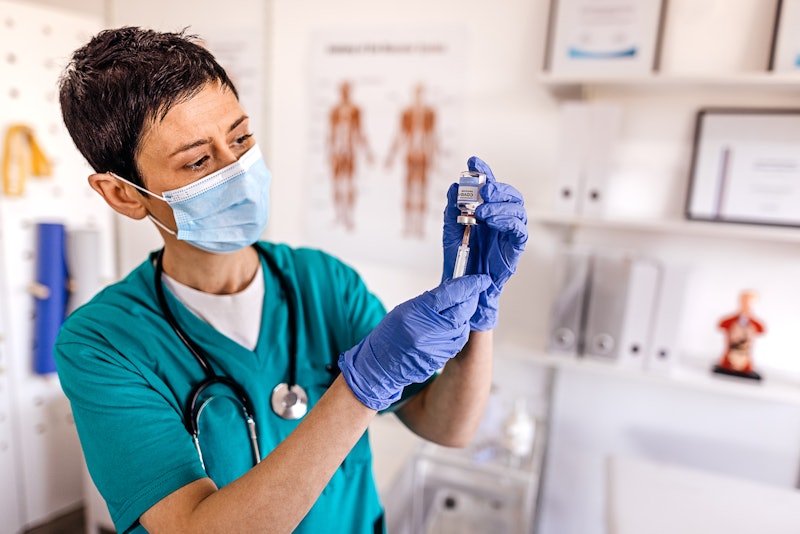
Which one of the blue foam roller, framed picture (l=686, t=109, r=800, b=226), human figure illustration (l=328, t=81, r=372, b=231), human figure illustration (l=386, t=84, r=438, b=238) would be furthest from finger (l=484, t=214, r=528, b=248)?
the blue foam roller

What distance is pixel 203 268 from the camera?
0.93 meters

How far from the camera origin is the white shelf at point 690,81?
1427 mm

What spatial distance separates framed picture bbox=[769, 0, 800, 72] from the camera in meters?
1.47

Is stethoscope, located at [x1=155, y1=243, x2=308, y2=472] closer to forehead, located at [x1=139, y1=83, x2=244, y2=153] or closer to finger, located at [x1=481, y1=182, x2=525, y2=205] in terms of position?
forehead, located at [x1=139, y1=83, x2=244, y2=153]

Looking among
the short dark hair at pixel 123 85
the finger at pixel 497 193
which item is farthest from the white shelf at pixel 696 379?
the short dark hair at pixel 123 85

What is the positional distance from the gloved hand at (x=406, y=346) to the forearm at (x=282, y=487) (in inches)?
1.2

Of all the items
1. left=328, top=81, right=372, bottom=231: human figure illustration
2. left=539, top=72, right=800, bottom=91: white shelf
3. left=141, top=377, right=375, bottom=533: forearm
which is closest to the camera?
left=141, top=377, right=375, bottom=533: forearm

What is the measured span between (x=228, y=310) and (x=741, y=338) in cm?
157

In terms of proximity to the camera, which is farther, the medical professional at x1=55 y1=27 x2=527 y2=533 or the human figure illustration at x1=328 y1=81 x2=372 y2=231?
the human figure illustration at x1=328 y1=81 x2=372 y2=231

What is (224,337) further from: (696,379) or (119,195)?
(696,379)

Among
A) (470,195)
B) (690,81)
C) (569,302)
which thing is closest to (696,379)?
(569,302)

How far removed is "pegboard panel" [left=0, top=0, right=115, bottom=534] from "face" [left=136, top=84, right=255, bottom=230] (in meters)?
1.42

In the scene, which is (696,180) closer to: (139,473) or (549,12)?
(549,12)

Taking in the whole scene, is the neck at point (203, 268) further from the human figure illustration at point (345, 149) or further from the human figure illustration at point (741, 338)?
the human figure illustration at point (741, 338)
